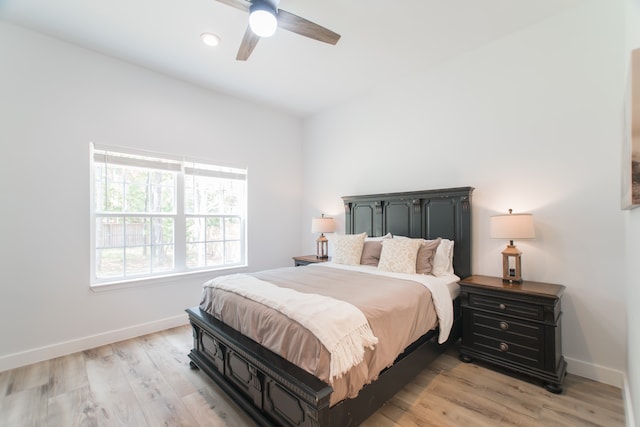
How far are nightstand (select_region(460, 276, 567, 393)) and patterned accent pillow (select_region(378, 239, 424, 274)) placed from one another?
0.51m

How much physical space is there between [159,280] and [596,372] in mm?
4459

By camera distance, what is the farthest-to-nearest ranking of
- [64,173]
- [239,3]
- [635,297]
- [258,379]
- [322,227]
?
[322,227], [64,173], [239,3], [258,379], [635,297]

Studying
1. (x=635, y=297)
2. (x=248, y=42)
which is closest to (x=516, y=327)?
(x=635, y=297)

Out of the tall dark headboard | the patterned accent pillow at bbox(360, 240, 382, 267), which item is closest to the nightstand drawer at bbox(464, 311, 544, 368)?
the tall dark headboard

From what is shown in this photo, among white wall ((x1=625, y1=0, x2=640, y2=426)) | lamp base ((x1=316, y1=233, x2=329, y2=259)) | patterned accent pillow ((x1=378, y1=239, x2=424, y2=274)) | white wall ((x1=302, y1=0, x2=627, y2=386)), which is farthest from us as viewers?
lamp base ((x1=316, y1=233, x2=329, y2=259))

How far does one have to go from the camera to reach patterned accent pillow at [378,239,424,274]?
2844mm

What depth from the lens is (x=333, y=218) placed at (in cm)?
451

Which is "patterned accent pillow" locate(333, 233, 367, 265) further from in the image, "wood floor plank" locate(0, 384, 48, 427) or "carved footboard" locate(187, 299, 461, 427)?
"wood floor plank" locate(0, 384, 48, 427)

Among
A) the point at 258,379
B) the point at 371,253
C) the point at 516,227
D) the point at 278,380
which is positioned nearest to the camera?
the point at 278,380

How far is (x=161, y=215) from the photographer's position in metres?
3.53

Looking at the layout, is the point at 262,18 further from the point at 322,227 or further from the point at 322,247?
the point at 322,247

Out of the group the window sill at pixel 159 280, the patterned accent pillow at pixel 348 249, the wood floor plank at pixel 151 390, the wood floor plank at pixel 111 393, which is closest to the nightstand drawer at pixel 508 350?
the patterned accent pillow at pixel 348 249

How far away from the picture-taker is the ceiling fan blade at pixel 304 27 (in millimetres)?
2008

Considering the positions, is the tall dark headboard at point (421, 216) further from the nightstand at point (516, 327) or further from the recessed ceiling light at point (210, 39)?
the recessed ceiling light at point (210, 39)
